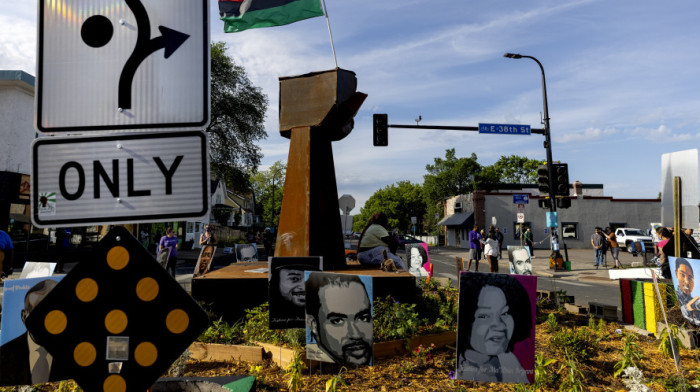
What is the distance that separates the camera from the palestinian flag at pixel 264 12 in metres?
9.29

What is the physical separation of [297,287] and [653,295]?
217 inches

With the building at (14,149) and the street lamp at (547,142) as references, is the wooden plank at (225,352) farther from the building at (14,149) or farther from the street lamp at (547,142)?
the building at (14,149)

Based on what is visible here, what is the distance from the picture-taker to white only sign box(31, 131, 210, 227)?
203 centimetres

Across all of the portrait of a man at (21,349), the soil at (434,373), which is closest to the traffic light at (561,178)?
the soil at (434,373)

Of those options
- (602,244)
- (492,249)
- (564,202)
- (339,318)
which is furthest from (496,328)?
(602,244)

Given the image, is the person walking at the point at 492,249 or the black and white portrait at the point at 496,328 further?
the person walking at the point at 492,249

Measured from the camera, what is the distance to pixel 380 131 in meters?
17.1

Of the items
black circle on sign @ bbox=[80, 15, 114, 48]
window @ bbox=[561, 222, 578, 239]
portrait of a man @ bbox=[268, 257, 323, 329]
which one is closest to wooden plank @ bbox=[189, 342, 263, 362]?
portrait of a man @ bbox=[268, 257, 323, 329]

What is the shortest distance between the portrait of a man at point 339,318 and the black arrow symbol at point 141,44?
304 cm

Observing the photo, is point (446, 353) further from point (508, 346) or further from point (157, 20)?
point (157, 20)

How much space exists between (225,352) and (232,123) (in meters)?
29.1

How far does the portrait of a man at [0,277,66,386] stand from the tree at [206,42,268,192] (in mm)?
28366

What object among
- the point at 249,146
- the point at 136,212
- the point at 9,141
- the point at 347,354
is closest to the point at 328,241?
the point at 347,354

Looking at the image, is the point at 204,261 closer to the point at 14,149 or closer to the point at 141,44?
the point at 141,44
